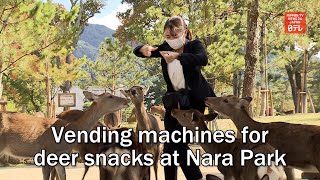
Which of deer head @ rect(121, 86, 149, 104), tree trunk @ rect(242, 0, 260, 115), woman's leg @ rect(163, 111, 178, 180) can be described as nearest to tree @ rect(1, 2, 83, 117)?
tree trunk @ rect(242, 0, 260, 115)

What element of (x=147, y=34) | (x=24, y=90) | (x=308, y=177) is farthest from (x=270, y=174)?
(x=24, y=90)

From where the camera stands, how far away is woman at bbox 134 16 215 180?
5586mm

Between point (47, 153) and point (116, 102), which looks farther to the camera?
point (47, 153)

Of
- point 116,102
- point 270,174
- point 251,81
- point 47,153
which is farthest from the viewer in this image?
point 251,81

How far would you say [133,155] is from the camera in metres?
5.18

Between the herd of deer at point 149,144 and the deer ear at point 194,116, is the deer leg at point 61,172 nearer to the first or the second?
the herd of deer at point 149,144

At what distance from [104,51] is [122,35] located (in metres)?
1.27

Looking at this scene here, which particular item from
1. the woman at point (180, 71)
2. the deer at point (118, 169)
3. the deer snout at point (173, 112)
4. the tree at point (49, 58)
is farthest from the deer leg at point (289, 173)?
the tree at point (49, 58)

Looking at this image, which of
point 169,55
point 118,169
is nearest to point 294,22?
point 169,55

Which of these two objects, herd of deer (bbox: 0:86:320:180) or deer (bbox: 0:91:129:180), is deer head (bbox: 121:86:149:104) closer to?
herd of deer (bbox: 0:86:320:180)

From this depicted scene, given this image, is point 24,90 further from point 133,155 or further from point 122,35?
point 133,155

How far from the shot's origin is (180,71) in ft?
18.7

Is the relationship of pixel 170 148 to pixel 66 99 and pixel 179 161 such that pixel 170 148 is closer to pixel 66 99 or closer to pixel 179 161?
pixel 179 161

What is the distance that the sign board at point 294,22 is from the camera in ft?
61.3
